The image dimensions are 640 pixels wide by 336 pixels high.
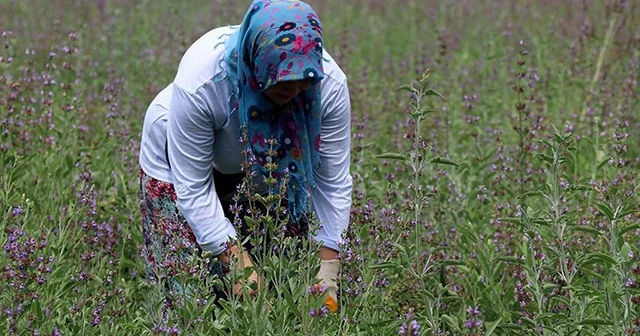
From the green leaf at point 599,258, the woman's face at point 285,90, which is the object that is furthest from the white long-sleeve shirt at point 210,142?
the green leaf at point 599,258

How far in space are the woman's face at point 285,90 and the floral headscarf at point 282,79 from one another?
27 mm

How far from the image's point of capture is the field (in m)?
2.96

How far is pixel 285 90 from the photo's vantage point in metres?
3.25

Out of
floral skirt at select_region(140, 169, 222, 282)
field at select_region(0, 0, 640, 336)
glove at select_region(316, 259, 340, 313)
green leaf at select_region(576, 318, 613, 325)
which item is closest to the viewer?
green leaf at select_region(576, 318, 613, 325)

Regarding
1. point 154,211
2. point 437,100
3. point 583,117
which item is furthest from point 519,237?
point 437,100

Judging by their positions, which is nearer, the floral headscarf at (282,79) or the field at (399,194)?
the field at (399,194)

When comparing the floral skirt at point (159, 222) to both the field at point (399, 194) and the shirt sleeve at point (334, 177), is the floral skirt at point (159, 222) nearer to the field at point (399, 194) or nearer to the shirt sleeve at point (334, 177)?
the field at point (399, 194)

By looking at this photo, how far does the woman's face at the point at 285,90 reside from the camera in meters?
3.16

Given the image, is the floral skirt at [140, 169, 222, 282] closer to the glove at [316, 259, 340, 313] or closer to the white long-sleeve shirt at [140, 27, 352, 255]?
the white long-sleeve shirt at [140, 27, 352, 255]

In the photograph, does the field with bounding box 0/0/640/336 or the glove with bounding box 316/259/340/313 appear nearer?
the field with bounding box 0/0/640/336

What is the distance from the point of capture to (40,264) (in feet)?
10.6

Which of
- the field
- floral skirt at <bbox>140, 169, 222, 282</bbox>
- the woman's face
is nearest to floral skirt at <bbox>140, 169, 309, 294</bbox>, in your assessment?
floral skirt at <bbox>140, 169, 222, 282</bbox>

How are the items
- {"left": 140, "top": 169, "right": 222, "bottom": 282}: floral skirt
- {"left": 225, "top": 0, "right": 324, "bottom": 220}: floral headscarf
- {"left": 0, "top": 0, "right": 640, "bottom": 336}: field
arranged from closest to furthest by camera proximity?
{"left": 0, "top": 0, "right": 640, "bottom": 336}: field < {"left": 225, "top": 0, "right": 324, "bottom": 220}: floral headscarf < {"left": 140, "top": 169, "right": 222, "bottom": 282}: floral skirt

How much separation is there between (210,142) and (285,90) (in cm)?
35
